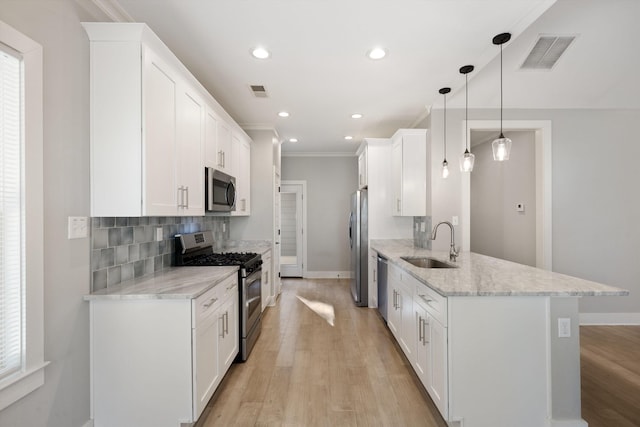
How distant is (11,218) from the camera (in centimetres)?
126

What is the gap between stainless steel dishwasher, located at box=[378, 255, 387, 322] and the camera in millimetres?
3484

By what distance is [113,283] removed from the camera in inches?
73.7

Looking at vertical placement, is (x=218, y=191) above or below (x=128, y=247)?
above

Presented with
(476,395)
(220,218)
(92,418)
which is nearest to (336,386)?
(476,395)

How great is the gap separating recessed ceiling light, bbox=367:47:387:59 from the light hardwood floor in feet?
8.59

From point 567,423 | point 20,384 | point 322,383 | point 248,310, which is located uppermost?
point 20,384

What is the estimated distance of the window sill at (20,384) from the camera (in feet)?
3.96

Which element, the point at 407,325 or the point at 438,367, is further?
the point at 407,325

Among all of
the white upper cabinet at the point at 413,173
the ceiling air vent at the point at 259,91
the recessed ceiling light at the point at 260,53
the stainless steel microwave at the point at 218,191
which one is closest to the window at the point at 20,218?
the stainless steel microwave at the point at 218,191

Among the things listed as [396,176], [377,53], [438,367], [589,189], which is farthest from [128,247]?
[589,189]

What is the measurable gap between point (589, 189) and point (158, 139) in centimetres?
455

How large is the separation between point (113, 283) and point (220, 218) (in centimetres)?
209

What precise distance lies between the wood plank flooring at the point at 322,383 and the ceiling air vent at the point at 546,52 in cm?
314

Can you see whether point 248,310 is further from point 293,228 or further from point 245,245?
point 293,228
